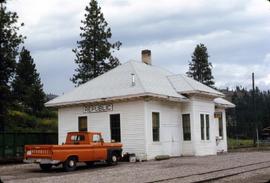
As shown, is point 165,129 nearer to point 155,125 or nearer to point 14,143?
point 155,125

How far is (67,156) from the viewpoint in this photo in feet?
66.1

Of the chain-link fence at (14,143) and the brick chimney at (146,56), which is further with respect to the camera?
the brick chimney at (146,56)

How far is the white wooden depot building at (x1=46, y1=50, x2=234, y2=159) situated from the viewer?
2661 centimetres

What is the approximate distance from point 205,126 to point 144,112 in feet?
21.1

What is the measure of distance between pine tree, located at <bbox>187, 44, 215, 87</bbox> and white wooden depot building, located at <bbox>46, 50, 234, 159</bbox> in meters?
35.5

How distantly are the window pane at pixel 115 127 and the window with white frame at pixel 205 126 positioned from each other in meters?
6.17

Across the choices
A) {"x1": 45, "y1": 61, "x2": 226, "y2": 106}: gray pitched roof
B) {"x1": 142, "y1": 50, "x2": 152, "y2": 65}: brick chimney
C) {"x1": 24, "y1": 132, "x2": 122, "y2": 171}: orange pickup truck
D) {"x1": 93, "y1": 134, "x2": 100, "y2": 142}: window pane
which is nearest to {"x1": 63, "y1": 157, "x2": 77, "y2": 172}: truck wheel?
{"x1": 24, "y1": 132, "x2": 122, "y2": 171}: orange pickup truck

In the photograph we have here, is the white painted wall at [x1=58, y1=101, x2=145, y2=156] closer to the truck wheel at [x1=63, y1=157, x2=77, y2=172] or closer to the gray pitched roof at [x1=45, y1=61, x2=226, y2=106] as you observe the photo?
the gray pitched roof at [x1=45, y1=61, x2=226, y2=106]

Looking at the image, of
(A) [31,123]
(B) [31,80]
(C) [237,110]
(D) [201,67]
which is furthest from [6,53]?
(C) [237,110]

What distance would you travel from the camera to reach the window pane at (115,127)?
2742 centimetres

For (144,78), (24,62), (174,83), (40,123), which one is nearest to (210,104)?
(174,83)

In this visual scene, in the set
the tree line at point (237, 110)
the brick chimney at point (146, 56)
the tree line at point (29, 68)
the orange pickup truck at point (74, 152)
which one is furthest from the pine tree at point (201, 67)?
the orange pickup truck at point (74, 152)

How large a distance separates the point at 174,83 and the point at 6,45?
39.0ft

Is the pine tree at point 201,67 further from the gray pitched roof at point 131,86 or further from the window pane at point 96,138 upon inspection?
the window pane at point 96,138
